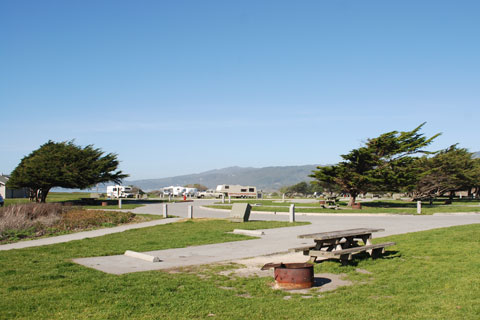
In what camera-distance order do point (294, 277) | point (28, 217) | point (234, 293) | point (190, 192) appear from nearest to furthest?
point (234, 293)
point (294, 277)
point (28, 217)
point (190, 192)

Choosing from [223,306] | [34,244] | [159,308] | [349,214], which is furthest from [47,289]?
[349,214]

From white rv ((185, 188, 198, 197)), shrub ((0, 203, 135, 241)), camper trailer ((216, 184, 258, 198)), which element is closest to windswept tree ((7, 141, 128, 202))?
shrub ((0, 203, 135, 241))

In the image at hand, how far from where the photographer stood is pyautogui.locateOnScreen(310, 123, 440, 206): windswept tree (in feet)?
111

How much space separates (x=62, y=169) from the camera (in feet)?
129

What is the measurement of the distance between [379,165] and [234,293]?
3059cm

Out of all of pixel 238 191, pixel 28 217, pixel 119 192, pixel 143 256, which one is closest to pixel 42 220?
pixel 28 217

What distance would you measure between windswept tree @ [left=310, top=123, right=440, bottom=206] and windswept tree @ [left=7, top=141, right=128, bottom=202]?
66.5 ft

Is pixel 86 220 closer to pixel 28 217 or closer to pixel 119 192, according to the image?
pixel 28 217

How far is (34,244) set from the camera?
44.9ft

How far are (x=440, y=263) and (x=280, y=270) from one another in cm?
389

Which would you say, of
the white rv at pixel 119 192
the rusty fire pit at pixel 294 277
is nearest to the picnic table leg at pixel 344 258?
the rusty fire pit at pixel 294 277

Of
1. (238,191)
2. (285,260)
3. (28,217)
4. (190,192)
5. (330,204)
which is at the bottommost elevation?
(285,260)

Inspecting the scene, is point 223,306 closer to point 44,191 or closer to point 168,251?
point 168,251

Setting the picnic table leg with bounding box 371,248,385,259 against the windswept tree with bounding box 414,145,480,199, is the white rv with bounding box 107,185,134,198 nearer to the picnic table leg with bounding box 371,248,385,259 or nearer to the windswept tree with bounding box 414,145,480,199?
the windswept tree with bounding box 414,145,480,199
